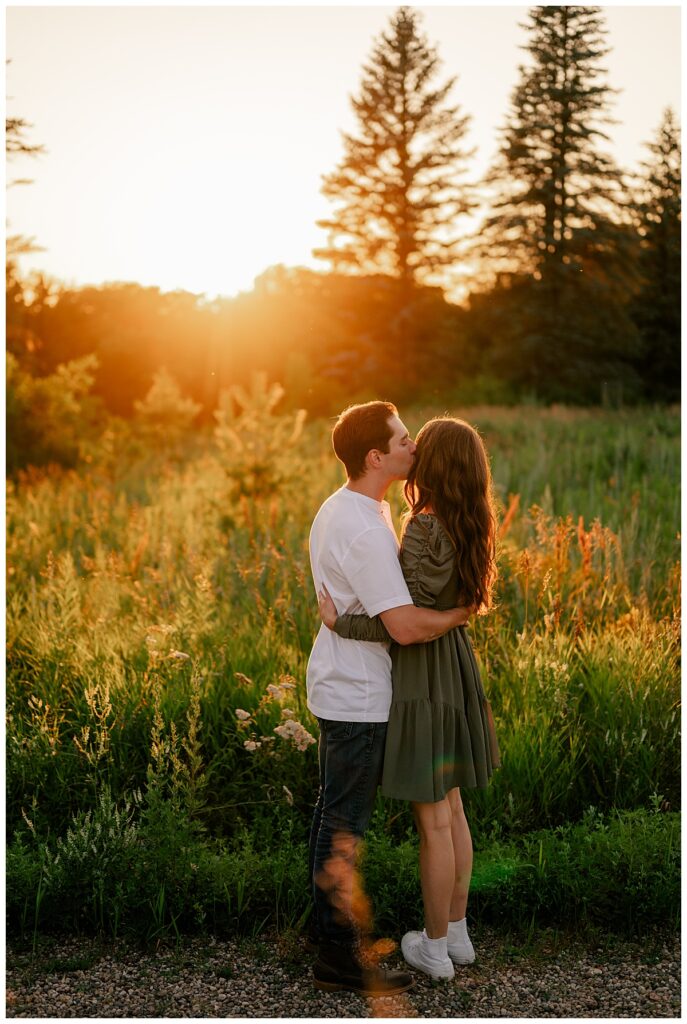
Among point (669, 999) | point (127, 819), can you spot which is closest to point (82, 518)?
point (127, 819)

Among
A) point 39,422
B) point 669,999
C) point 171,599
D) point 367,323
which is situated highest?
point 367,323

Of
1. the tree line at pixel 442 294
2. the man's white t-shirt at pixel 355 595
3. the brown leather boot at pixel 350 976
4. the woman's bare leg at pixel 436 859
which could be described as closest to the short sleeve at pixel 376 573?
the man's white t-shirt at pixel 355 595

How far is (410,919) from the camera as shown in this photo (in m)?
3.49

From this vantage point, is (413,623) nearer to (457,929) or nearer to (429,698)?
(429,698)

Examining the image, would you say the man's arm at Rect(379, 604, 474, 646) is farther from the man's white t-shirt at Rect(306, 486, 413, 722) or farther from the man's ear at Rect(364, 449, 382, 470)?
the man's ear at Rect(364, 449, 382, 470)

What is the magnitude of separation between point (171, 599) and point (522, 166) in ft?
85.9

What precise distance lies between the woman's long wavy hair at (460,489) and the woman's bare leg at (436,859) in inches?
29.3

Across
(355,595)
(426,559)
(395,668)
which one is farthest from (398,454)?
(395,668)

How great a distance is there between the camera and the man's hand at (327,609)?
3092 mm

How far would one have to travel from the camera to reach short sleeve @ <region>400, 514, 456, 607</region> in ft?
10.1

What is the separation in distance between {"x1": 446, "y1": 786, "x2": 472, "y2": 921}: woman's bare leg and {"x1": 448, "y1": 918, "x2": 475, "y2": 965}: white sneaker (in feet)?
0.09

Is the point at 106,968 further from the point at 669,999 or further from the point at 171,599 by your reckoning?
the point at 171,599

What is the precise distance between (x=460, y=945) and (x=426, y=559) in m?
1.44

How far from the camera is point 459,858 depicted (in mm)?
3180
